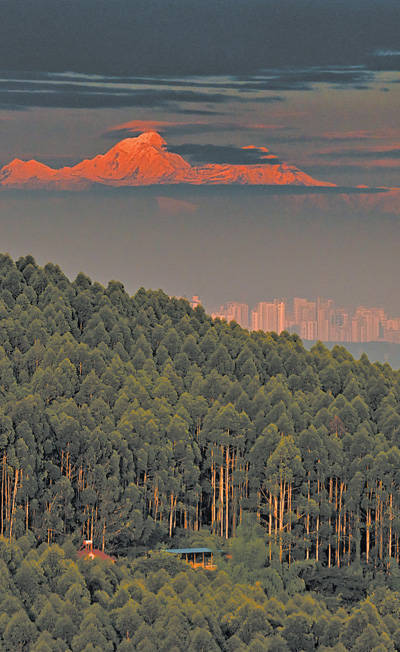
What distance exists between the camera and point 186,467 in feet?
240

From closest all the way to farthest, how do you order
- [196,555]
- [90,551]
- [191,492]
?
[90,551]
[196,555]
[191,492]

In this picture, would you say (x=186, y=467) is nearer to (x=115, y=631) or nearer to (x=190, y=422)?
(x=190, y=422)

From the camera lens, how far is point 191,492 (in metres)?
72.7

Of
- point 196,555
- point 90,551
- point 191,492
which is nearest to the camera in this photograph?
point 90,551

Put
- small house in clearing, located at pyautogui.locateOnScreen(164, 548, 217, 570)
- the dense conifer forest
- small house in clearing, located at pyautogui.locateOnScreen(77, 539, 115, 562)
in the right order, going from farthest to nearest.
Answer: small house in clearing, located at pyautogui.locateOnScreen(164, 548, 217, 570), small house in clearing, located at pyautogui.locateOnScreen(77, 539, 115, 562), the dense conifer forest

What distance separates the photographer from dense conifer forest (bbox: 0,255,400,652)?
168 feet

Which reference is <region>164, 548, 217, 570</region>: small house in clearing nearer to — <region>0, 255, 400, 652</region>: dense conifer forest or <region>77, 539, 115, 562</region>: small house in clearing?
<region>0, 255, 400, 652</region>: dense conifer forest

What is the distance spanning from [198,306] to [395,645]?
54568mm

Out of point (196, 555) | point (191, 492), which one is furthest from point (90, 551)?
point (191, 492)

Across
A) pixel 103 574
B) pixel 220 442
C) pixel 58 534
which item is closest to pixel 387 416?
pixel 220 442

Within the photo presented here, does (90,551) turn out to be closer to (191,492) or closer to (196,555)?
(196,555)

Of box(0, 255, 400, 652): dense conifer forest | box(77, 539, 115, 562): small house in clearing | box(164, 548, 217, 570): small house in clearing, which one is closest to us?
box(0, 255, 400, 652): dense conifer forest

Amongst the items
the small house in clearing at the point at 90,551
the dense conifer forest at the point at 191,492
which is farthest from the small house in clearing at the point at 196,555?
the small house in clearing at the point at 90,551

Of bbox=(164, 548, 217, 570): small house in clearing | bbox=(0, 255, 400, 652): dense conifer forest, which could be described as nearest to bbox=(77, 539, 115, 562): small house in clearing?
bbox=(0, 255, 400, 652): dense conifer forest
